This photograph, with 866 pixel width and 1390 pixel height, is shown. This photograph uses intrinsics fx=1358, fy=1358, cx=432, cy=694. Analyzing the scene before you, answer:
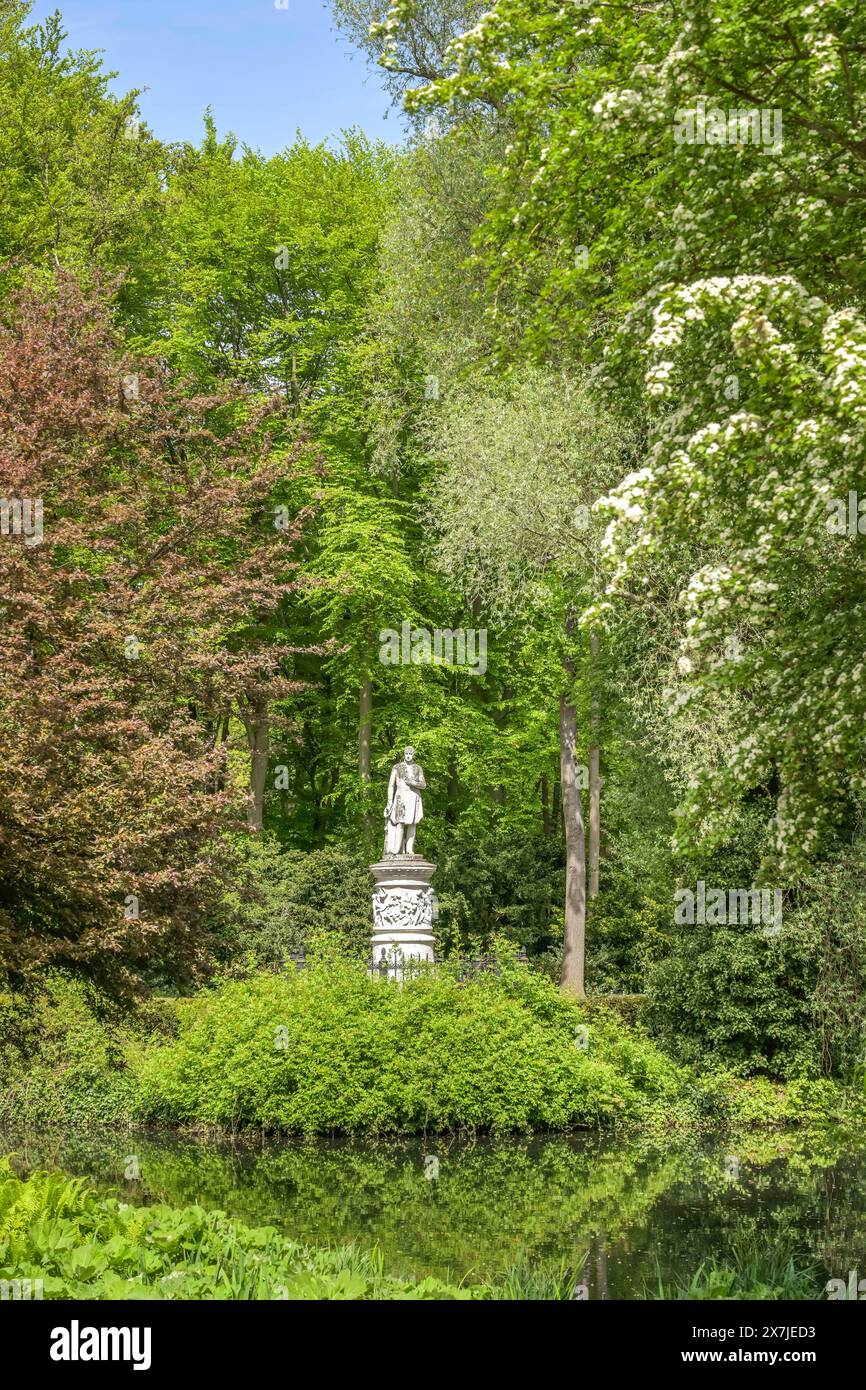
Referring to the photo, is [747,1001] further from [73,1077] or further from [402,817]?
[73,1077]

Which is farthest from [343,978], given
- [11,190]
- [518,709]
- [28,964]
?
[11,190]

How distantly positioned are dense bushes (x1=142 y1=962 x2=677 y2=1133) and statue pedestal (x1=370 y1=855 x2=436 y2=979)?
323 centimetres

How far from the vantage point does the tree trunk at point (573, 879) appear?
2277 cm

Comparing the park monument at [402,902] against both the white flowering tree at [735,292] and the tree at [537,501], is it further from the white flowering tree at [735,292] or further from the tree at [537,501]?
the white flowering tree at [735,292]

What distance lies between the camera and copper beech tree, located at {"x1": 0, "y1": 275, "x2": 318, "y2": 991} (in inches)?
330

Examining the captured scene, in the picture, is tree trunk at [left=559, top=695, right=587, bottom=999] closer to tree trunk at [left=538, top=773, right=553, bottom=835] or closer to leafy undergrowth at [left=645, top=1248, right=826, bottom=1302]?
tree trunk at [left=538, top=773, right=553, bottom=835]

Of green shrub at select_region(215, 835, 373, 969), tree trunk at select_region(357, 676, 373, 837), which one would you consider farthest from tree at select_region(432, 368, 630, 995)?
tree trunk at select_region(357, 676, 373, 837)

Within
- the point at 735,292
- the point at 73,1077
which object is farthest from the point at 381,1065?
the point at 735,292

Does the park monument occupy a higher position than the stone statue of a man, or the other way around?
the stone statue of a man

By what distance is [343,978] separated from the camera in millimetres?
16516

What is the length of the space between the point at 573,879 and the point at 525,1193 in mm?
11570

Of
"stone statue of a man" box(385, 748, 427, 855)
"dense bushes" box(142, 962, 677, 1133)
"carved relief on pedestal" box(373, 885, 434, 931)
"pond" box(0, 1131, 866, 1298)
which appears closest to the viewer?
"pond" box(0, 1131, 866, 1298)

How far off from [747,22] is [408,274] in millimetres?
16480

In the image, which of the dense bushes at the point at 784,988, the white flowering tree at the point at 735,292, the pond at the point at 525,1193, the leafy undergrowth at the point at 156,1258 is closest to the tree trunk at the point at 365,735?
the dense bushes at the point at 784,988
